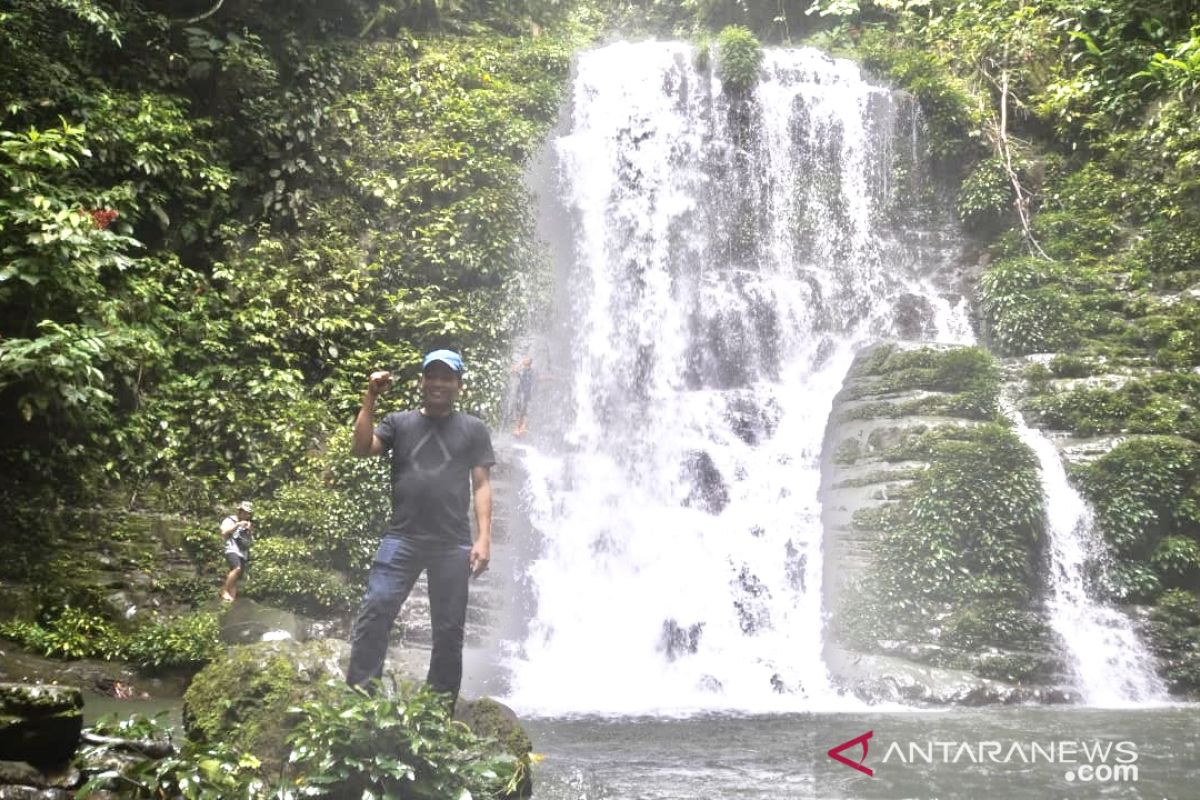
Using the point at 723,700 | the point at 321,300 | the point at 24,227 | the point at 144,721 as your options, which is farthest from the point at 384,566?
the point at 321,300

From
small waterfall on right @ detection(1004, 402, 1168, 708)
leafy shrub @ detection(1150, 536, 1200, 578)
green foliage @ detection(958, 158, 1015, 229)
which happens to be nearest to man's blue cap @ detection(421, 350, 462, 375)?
small waterfall on right @ detection(1004, 402, 1168, 708)

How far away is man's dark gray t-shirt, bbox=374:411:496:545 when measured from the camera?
A: 3938 mm

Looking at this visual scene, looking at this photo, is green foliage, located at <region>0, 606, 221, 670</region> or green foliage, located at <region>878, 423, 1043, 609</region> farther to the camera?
green foliage, located at <region>878, 423, 1043, 609</region>

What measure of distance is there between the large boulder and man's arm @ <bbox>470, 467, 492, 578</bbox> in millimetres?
1677

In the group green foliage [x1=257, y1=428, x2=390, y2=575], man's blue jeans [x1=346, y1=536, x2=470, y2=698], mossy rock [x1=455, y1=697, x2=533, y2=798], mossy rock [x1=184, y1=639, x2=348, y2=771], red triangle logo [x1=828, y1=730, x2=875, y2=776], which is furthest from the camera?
green foliage [x1=257, y1=428, x2=390, y2=575]

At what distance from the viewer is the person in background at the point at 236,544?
813 centimetres

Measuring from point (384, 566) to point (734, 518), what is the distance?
23.9ft

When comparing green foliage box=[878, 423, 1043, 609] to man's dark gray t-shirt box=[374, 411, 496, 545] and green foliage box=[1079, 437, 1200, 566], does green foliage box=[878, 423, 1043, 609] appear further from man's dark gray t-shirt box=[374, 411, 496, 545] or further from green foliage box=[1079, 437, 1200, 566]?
man's dark gray t-shirt box=[374, 411, 496, 545]

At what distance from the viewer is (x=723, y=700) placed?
8.16m

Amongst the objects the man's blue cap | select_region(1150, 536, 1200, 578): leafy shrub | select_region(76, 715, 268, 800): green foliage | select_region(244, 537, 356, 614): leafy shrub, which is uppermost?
select_region(1150, 536, 1200, 578): leafy shrub

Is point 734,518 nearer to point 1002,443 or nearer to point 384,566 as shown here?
point 1002,443

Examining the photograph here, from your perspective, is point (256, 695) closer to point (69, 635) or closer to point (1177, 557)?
point (69, 635)

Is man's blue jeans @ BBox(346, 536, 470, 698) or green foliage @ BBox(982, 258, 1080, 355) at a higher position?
green foliage @ BBox(982, 258, 1080, 355)

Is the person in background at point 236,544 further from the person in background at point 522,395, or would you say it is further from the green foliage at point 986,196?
the green foliage at point 986,196
